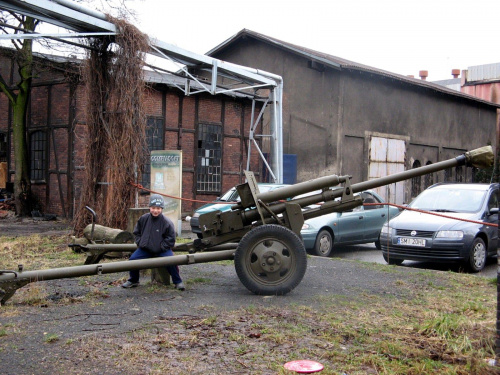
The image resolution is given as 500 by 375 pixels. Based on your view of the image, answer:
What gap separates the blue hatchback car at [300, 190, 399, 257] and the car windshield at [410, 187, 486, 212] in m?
0.79

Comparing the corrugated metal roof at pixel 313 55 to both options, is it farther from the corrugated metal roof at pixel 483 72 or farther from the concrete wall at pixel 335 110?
the corrugated metal roof at pixel 483 72

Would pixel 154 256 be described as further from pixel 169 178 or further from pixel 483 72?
pixel 483 72

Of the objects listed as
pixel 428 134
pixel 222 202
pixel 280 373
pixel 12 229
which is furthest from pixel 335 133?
pixel 280 373

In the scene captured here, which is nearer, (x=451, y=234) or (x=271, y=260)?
(x=271, y=260)

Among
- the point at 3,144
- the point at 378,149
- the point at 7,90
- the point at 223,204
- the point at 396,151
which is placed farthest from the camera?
the point at 396,151

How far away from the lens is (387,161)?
87.2ft

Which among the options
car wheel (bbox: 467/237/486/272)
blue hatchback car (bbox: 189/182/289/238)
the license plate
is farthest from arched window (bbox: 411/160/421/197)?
the license plate

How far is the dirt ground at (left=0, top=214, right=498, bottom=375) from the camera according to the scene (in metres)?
4.59

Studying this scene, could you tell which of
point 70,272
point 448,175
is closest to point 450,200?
point 70,272

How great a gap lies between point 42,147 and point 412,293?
15.9 metres

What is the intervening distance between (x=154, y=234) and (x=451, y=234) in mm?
5912

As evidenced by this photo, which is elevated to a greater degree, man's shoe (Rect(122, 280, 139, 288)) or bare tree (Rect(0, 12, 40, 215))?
bare tree (Rect(0, 12, 40, 215))

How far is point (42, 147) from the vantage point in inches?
802

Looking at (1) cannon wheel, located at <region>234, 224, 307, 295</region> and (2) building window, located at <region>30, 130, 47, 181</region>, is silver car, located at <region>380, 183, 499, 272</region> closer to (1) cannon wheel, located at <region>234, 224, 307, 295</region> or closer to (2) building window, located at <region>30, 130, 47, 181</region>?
(1) cannon wheel, located at <region>234, 224, 307, 295</region>
